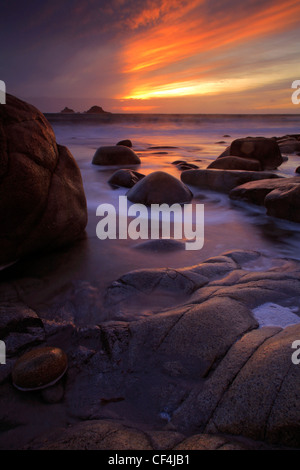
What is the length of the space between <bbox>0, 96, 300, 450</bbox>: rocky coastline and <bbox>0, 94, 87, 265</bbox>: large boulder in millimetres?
11

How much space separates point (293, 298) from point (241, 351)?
0.90 metres

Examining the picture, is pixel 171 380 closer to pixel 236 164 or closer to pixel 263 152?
pixel 236 164

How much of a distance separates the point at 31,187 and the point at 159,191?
294cm

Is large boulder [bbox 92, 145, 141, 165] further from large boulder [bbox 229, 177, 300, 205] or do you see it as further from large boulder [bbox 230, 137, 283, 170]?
large boulder [bbox 229, 177, 300, 205]

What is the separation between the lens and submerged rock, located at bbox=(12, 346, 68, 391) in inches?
65.7

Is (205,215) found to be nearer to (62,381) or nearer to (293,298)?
(293,298)

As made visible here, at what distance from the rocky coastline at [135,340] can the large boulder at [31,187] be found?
11 millimetres

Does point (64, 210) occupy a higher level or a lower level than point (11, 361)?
higher

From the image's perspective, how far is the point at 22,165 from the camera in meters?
2.79

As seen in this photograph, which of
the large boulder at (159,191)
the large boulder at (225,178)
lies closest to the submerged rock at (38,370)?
the large boulder at (159,191)

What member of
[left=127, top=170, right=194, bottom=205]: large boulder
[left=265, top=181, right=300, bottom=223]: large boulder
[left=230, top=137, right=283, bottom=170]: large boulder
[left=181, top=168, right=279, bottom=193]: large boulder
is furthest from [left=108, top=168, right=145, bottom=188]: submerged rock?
[left=230, top=137, right=283, bottom=170]: large boulder

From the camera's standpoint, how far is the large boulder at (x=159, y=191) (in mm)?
5469
